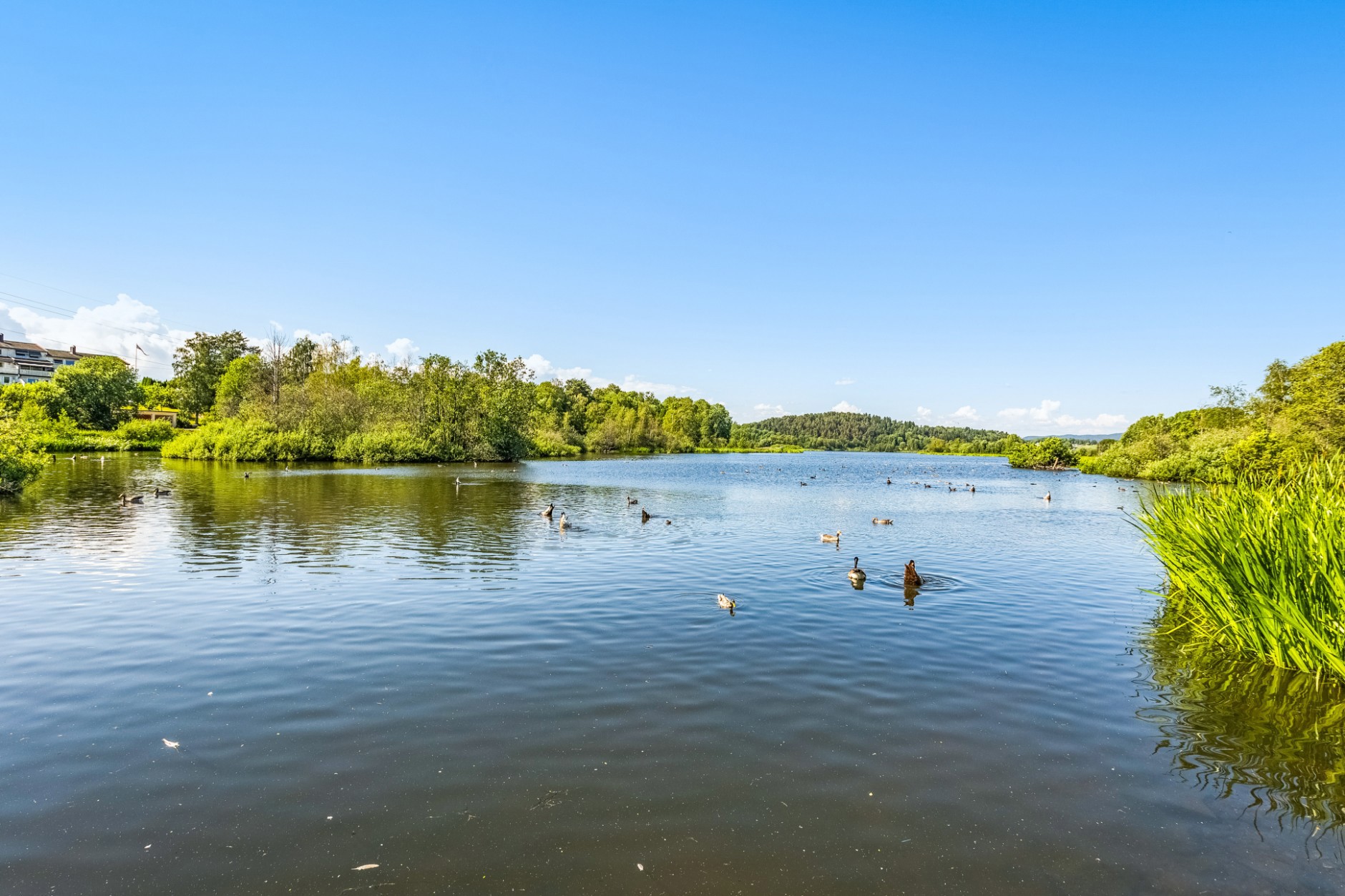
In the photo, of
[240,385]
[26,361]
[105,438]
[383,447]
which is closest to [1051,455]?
[383,447]

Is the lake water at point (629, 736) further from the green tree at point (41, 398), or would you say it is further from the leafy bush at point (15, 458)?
the green tree at point (41, 398)

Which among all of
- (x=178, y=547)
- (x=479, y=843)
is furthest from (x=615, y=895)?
(x=178, y=547)

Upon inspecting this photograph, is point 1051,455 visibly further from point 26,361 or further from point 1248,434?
point 26,361

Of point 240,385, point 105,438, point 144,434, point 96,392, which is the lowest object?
point 105,438

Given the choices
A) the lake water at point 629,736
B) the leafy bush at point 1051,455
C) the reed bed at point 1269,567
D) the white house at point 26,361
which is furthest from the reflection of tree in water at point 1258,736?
the white house at point 26,361

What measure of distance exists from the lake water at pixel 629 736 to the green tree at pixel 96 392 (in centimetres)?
12032

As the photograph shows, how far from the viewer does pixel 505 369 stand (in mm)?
109938

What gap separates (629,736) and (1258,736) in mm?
9371

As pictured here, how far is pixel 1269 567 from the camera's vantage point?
39.1 ft

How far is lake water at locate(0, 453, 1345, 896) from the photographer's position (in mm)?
6781

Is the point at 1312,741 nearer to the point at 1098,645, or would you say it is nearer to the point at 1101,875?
the point at 1098,645

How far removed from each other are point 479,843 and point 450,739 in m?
2.70

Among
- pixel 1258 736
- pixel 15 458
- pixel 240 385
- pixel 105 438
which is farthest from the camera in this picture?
pixel 240 385

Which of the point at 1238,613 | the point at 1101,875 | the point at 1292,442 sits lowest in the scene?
the point at 1101,875
